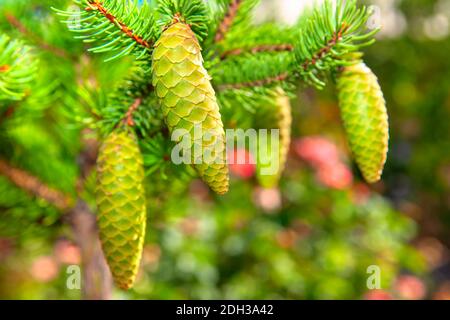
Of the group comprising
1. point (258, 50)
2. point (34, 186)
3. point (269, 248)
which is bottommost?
point (269, 248)

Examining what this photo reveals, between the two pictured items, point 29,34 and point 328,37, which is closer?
point 328,37

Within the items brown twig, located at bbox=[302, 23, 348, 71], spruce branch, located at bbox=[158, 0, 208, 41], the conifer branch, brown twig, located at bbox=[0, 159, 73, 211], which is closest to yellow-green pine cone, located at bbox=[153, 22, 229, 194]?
spruce branch, located at bbox=[158, 0, 208, 41]

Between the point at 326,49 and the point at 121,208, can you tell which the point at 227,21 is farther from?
the point at 121,208

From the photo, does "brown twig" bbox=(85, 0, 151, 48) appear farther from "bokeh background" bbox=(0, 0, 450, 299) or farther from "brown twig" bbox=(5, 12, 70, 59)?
"bokeh background" bbox=(0, 0, 450, 299)

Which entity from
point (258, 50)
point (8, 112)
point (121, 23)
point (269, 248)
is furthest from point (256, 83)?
point (269, 248)

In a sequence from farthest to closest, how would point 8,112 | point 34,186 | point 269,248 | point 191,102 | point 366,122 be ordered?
point 269,248
point 34,186
point 8,112
point 366,122
point 191,102

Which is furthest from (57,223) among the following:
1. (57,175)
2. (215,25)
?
(215,25)

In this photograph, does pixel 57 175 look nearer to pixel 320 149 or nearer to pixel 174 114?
pixel 174 114
